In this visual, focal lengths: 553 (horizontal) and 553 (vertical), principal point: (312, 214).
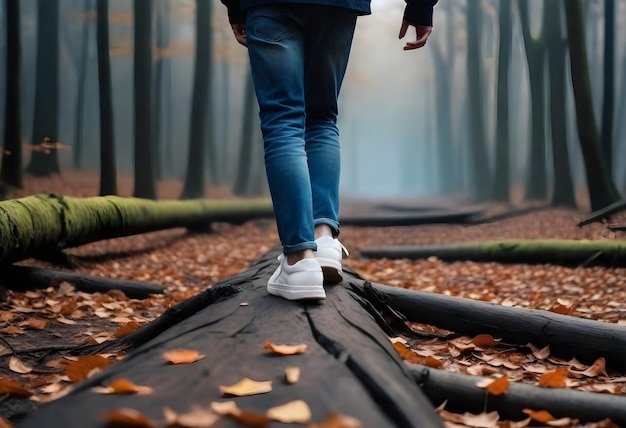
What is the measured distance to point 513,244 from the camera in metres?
5.67

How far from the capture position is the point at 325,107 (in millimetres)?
2250

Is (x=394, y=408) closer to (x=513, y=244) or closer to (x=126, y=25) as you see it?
(x=513, y=244)

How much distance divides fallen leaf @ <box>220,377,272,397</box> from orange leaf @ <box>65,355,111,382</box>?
0.65 meters

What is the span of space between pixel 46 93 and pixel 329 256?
6063 mm

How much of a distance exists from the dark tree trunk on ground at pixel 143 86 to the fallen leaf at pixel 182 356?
23.1ft

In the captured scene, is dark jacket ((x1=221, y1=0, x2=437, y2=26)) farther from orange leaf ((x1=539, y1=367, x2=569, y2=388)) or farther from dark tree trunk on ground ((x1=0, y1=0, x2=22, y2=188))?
dark tree trunk on ground ((x1=0, y1=0, x2=22, y2=188))

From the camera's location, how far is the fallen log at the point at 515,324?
2037 mm

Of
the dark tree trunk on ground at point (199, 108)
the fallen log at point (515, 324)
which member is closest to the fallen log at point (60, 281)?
the fallen log at point (515, 324)

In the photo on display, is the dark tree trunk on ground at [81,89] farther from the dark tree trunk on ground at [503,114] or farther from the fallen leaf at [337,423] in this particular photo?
the dark tree trunk on ground at [503,114]

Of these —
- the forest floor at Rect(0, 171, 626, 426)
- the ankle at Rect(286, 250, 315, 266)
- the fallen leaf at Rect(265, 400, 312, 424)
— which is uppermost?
Result: the ankle at Rect(286, 250, 315, 266)

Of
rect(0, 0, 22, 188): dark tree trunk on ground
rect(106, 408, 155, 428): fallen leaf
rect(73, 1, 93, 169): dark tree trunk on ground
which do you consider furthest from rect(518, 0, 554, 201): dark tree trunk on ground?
rect(106, 408, 155, 428): fallen leaf

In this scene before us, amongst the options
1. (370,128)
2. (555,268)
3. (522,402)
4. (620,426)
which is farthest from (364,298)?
(370,128)

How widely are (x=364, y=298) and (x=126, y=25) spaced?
24.9 feet

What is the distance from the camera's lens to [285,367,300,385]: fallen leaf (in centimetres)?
120
